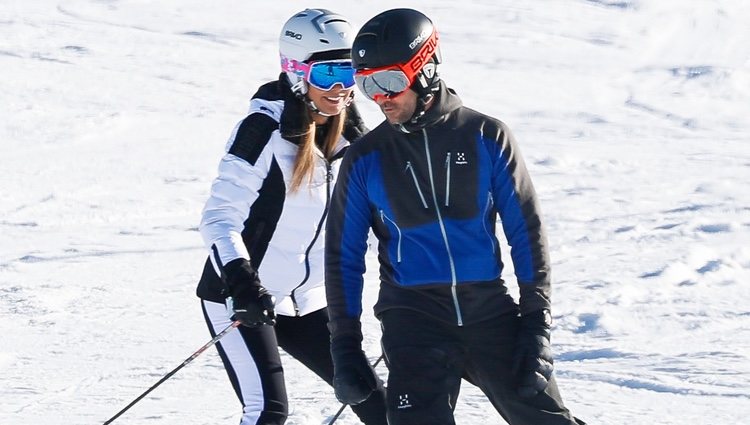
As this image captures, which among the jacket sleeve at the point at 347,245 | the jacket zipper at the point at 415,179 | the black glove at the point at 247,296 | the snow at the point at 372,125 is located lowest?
the snow at the point at 372,125

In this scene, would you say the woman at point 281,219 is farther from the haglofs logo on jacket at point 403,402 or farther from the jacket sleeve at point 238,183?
the haglofs logo on jacket at point 403,402

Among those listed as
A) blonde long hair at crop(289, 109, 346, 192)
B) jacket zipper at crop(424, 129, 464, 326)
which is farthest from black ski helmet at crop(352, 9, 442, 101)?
blonde long hair at crop(289, 109, 346, 192)

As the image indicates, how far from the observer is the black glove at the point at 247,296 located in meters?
3.59

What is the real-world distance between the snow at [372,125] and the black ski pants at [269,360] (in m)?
1.26

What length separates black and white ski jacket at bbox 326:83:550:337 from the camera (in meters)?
3.28

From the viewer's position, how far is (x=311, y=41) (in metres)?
4.00

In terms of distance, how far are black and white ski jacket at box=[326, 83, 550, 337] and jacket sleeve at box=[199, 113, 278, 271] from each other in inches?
19.0

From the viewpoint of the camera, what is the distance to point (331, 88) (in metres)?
3.93

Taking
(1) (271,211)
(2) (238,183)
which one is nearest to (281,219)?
(1) (271,211)

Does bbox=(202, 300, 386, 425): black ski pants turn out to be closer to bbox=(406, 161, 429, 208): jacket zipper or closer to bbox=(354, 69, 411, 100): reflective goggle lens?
bbox=(406, 161, 429, 208): jacket zipper

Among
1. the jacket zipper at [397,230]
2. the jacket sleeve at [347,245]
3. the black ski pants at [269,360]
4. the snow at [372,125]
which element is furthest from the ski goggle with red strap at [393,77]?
the snow at [372,125]

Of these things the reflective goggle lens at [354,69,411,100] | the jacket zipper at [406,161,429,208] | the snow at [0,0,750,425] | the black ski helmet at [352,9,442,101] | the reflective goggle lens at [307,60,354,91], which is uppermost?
the black ski helmet at [352,9,442,101]

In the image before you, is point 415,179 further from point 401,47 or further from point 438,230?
point 401,47

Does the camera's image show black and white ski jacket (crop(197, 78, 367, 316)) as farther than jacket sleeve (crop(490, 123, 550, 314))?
Yes
